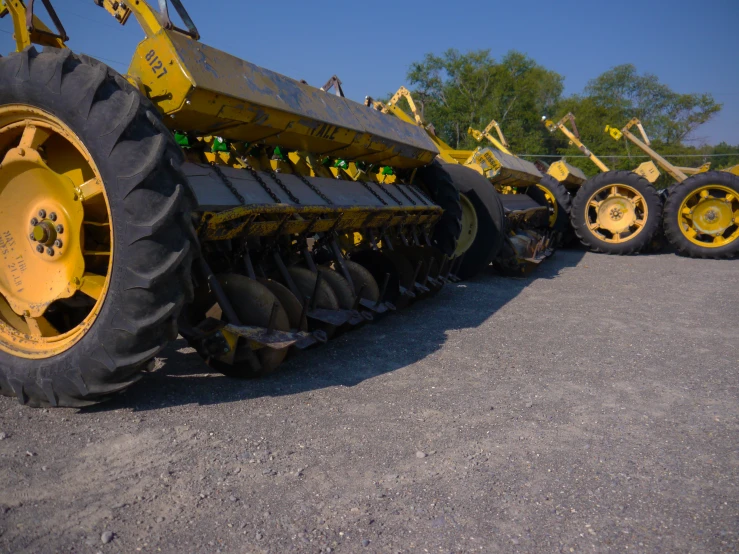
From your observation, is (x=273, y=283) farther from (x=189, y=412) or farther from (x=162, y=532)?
(x=162, y=532)

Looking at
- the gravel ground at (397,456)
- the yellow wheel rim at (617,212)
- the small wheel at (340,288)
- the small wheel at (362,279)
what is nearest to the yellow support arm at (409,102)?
the yellow wheel rim at (617,212)

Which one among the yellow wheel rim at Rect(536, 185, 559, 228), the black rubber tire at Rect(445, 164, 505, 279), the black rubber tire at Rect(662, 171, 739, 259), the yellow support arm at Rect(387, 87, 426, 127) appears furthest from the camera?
the yellow wheel rim at Rect(536, 185, 559, 228)

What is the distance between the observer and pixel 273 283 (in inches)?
143

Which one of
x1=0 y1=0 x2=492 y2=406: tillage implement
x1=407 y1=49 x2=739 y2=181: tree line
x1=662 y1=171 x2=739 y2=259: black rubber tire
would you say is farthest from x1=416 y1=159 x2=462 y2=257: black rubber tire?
x1=407 y1=49 x2=739 y2=181: tree line

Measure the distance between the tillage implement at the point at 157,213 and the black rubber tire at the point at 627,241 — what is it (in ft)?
23.6

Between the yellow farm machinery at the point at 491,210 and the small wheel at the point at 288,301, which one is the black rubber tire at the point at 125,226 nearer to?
the small wheel at the point at 288,301

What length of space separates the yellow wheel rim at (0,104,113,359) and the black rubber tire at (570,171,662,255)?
9.51 meters

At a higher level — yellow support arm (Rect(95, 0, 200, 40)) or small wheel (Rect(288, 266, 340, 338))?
yellow support arm (Rect(95, 0, 200, 40))

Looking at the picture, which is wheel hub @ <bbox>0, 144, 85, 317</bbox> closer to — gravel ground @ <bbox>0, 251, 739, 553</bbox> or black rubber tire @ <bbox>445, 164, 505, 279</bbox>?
gravel ground @ <bbox>0, 251, 739, 553</bbox>

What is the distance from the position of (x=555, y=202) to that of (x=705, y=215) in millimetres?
2599

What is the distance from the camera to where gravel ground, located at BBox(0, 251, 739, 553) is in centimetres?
196

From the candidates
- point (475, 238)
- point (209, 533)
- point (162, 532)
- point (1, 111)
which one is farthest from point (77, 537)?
point (475, 238)

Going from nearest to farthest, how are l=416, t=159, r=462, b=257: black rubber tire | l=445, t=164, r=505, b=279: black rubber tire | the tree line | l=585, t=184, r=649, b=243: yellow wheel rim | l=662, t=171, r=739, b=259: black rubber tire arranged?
l=416, t=159, r=462, b=257: black rubber tire < l=445, t=164, r=505, b=279: black rubber tire < l=662, t=171, r=739, b=259: black rubber tire < l=585, t=184, r=649, b=243: yellow wheel rim < the tree line

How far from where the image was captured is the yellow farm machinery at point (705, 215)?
1005cm
